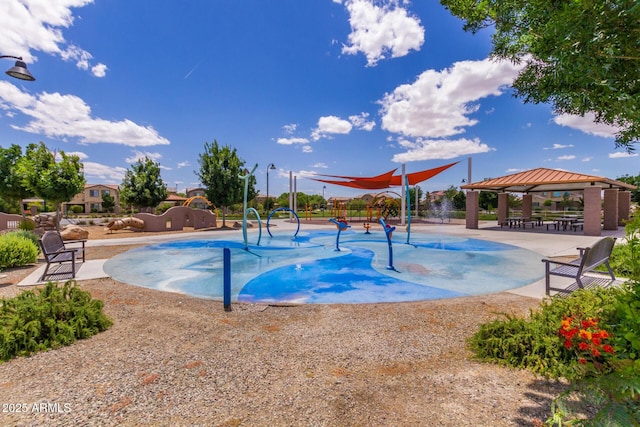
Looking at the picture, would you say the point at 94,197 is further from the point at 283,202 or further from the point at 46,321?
the point at 46,321

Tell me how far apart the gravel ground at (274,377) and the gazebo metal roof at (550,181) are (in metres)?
15.4

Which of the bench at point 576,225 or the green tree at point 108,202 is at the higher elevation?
the green tree at point 108,202

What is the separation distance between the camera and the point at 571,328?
2596 mm

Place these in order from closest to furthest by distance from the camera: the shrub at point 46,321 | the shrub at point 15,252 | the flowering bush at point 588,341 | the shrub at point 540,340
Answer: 1. the flowering bush at point 588,341
2. the shrub at point 540,340
3. the shrub at point 46,321
4. the shrub at point 15,252

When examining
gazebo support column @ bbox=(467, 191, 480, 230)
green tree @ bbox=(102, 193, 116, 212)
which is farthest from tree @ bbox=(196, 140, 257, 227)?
green tree @ bbox=(102, 193, 116, 212)

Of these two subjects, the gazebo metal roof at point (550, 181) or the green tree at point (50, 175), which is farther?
the gazebo metal roof at point (550, 181)

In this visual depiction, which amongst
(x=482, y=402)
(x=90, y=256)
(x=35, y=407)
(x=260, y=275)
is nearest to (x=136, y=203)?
(x=90, y=256)

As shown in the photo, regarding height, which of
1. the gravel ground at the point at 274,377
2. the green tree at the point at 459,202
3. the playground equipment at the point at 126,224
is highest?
the green tree at the point at 459,202

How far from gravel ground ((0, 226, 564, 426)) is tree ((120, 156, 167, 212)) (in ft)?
68.9

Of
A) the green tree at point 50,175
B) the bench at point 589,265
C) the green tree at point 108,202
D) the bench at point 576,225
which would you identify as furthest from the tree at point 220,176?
the green tree at point 108,202

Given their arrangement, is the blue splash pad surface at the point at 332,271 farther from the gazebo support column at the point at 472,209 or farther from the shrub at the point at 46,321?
the gazebo support column at the point at 472,209

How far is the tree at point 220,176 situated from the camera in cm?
1902

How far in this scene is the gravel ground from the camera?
2139mm

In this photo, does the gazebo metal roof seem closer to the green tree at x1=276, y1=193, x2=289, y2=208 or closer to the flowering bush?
the flowering bush
